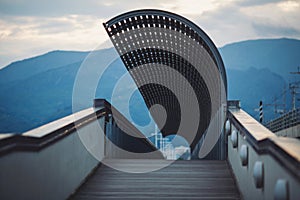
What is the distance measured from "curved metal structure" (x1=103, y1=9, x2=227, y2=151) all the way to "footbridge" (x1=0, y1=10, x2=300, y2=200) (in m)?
0.04

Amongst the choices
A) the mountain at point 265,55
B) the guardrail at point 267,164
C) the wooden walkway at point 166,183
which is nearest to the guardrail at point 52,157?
the wooden walkway at point 166,183

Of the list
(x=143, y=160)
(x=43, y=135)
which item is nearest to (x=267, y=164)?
(x=43, y=135)

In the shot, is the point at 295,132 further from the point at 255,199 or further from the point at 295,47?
the point at 295,47

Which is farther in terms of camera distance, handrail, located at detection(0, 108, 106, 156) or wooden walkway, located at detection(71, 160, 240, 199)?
wooden walkway, located at detection(71, 160, 240, 199)

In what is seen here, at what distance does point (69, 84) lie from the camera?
107 meters

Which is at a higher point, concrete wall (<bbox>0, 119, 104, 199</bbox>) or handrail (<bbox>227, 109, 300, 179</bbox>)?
handrail (<bbox>227, 109, 300, 179</bbox>)

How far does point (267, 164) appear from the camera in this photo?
385 centimetres

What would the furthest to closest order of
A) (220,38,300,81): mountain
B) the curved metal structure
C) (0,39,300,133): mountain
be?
1. (220,38,300,81): mountain
2. (0,39,300,133): mountain
3. the curved metal structure

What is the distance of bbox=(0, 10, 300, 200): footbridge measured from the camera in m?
3.56

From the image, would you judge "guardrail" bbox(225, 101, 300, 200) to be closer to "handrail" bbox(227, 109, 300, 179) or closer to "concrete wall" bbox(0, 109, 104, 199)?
"handrail" bbox(227, 109, 300, 179)

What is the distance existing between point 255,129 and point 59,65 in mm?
109693

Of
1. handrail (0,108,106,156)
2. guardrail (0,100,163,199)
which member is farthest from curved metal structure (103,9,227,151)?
handrail (0,108,106,156)

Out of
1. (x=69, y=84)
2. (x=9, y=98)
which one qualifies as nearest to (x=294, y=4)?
(x=9, y=98)

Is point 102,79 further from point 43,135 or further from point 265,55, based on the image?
point 43,135
